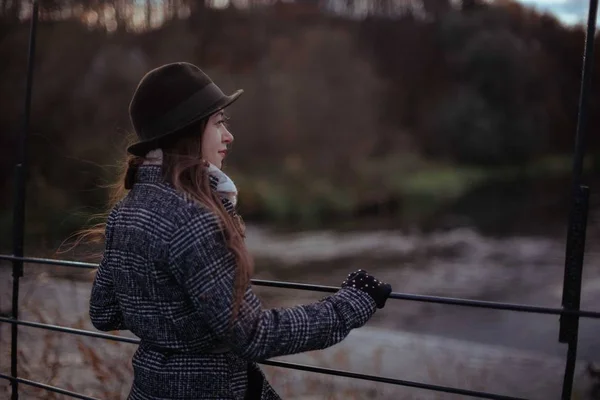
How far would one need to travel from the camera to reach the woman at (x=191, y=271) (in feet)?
4.67

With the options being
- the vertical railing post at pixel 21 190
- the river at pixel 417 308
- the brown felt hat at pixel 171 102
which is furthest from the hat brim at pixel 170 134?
the river at pixel 417 308

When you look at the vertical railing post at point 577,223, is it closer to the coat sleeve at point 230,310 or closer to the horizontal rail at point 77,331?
the coat sleeve at point 230,310

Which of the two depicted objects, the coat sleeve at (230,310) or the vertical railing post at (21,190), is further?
the vertical railing post at (21,190)

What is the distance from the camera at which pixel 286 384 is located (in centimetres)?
660

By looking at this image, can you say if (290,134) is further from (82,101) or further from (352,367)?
(352,367)

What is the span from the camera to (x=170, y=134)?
1.51 metres

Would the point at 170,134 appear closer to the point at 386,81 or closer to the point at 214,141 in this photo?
the point at 214,141

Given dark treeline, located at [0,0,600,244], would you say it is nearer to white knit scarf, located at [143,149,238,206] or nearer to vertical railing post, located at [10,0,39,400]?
vertical railing post, located at [10,0,39,400]

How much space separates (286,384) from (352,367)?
3.56 meters

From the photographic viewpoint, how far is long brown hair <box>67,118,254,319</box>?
4.67 ft

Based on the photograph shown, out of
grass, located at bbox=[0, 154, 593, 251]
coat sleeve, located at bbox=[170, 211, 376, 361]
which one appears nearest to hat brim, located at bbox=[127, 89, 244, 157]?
coat sleeve, located at bbox=[170, 211, 376, 361]

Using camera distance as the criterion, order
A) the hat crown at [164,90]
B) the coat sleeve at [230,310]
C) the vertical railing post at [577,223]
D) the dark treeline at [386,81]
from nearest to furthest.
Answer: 1. the coat sleeve at [230,310]
2. the hat crown at [164,90]
3. the vertical railing post at [577,223]
4. the dark treeline at [386,81]

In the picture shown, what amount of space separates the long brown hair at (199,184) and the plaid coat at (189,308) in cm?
2

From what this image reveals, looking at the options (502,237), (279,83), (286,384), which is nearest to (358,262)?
(502,237)
